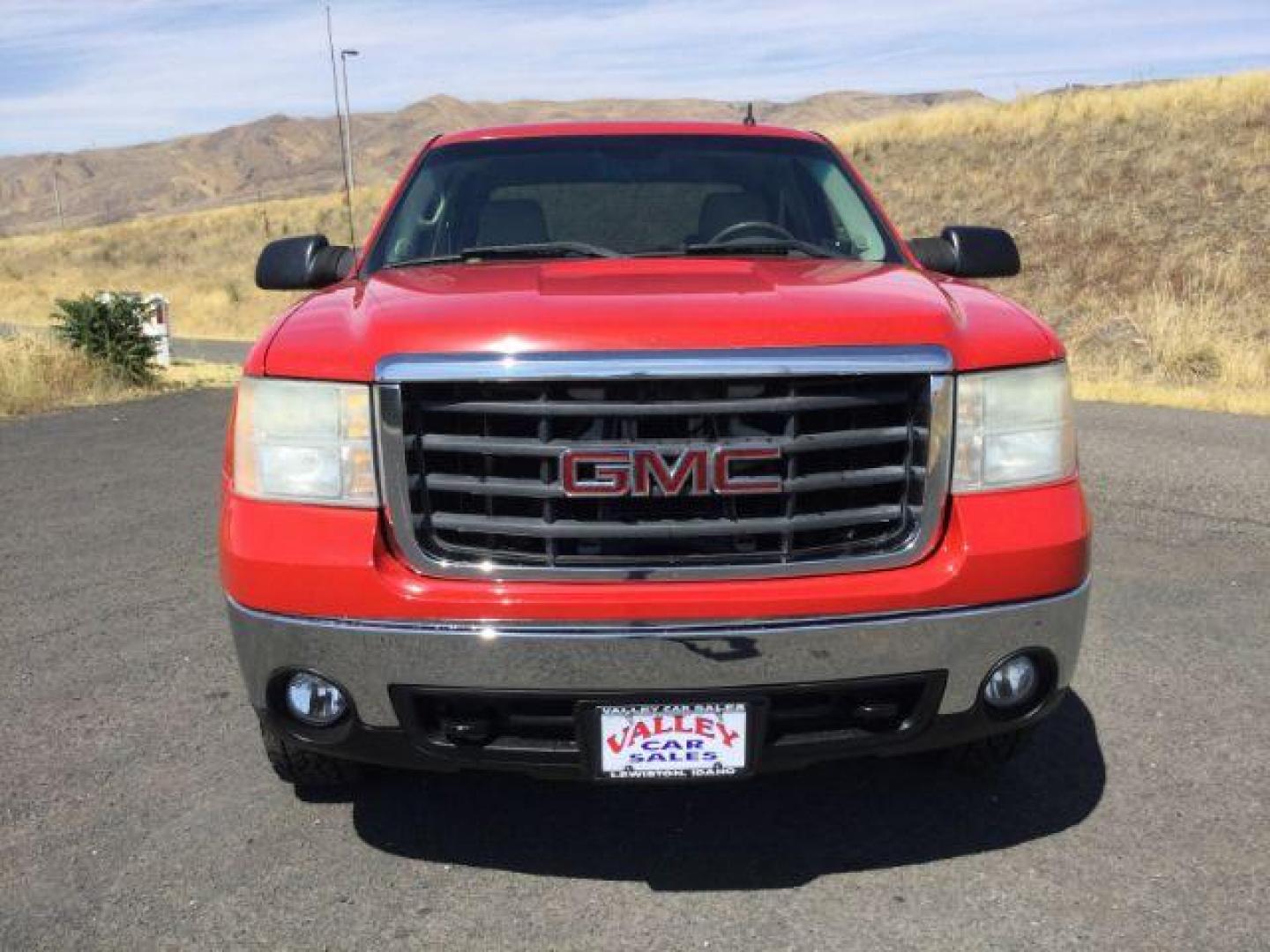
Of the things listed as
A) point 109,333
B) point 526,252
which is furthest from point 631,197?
point 109,333

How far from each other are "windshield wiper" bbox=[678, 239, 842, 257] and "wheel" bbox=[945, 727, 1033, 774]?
1.45 m

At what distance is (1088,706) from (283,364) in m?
2.62

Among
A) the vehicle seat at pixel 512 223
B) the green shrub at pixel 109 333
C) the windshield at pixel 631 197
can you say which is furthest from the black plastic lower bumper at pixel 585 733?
the green shrub at pixel 109 333

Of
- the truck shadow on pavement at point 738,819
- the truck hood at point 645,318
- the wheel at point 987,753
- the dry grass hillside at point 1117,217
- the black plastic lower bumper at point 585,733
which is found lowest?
the dry grass hillside at point 1117,217

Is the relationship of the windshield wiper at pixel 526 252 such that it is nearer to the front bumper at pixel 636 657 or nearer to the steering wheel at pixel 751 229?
the steering wheel at pixel 751 229

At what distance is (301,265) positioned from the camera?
3992mm

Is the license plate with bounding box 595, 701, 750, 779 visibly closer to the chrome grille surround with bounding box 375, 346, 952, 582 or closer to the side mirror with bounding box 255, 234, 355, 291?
the chrome grille surround with bounding box 375, 346, 952, 582

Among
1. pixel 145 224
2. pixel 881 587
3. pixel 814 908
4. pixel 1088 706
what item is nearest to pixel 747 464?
pixel 881 587

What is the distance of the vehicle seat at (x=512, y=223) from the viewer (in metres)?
4.03

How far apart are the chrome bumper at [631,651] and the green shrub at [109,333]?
11.1 m

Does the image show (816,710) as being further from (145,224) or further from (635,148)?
(145,224)

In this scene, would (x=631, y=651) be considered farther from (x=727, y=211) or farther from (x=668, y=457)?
(x=727, y=211)

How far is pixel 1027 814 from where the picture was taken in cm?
311

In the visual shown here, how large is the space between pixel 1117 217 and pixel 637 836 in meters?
22.3
